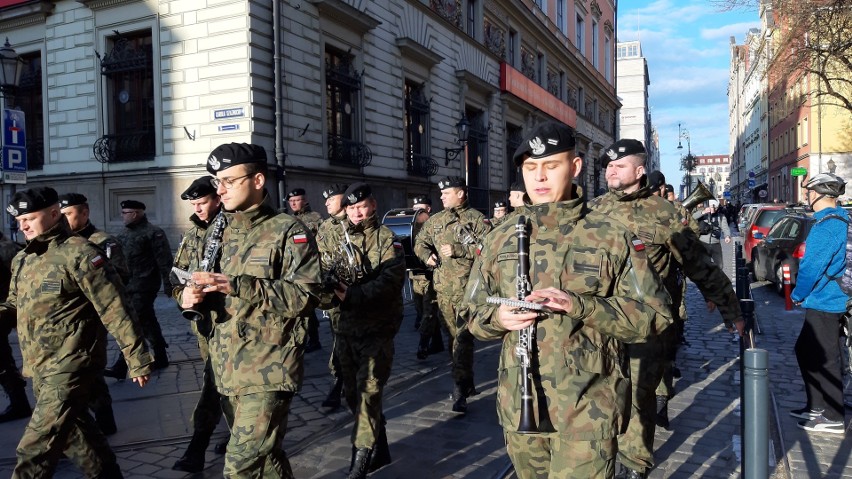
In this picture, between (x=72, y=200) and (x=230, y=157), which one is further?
(x=72, y=200)

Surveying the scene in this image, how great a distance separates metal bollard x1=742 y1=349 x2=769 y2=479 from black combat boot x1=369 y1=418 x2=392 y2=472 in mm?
2378

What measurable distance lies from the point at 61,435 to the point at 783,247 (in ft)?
39.8

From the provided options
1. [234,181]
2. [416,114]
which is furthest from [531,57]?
[234,181]

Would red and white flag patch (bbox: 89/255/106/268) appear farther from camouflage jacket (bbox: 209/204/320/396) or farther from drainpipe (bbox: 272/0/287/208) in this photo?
drainpipe (bbox: 272/0/287/208)

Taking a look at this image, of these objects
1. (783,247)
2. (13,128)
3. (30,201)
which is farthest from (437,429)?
(783,247)

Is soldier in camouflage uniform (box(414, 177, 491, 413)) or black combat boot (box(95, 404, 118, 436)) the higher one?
soldier in camouflage uniform (box(414, 177, 491, 413))

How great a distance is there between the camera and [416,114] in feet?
67.6

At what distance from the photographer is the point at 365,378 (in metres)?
4.16

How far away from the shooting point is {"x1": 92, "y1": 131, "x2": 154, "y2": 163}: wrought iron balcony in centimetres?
1466

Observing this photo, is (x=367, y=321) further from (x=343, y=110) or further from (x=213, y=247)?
(x=343, y=110)

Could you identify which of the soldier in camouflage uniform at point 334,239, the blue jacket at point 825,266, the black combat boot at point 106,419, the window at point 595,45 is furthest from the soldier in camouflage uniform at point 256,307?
the window at point 595,45

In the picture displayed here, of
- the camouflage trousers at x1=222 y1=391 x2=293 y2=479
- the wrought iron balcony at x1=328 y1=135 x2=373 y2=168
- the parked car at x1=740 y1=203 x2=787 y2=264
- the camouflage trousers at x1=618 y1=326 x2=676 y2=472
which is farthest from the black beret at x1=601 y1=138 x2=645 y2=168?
the wrought iron balcony at x1=328 y1=135 x2=373 y2=168

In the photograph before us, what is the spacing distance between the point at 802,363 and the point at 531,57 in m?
28.2

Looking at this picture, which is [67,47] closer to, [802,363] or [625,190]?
[625,190]
